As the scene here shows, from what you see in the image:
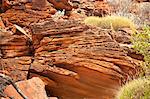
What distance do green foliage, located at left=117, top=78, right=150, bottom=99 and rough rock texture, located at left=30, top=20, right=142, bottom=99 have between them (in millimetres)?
1160

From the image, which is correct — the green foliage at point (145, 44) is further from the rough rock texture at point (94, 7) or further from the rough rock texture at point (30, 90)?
the rough rock texture at point (94, 7)

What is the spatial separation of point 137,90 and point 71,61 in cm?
257

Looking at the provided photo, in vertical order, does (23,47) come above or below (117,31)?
below

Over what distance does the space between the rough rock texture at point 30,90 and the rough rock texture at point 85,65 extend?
143cm

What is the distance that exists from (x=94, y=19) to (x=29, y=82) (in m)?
4.61

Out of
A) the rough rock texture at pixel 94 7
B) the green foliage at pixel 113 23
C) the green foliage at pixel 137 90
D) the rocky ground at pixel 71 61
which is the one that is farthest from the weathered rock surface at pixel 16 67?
the rough rock texture at pixel 94 7

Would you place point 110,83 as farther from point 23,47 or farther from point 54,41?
point 23,47

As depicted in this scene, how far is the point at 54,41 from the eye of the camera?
480 inches

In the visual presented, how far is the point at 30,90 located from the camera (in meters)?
9.35

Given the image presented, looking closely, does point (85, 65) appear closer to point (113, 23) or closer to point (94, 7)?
point (113, 23)

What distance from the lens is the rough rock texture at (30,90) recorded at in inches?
349

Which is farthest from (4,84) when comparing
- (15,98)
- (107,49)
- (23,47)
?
(23,47)

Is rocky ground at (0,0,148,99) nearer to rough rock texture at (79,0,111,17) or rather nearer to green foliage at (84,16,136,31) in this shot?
green foliage at (84,16,136,31)

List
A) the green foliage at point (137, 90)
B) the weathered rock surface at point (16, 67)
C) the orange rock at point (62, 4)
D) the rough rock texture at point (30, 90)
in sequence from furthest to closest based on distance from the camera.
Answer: the orange rock at point (62, 4) < the weathered rock surface at point (16, 67) < the green foliage at point (137, 90) < the rough rock texture at point (30, 90)
